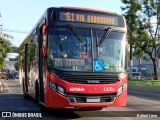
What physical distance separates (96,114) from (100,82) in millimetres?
2010

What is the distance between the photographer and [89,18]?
12.0 metres

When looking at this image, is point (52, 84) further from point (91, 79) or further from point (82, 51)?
point (82, 51)

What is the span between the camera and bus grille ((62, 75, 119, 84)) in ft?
36.3

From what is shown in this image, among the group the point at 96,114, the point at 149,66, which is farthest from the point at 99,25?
the point at 149,66

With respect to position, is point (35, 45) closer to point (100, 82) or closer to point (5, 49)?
point (100, 82)

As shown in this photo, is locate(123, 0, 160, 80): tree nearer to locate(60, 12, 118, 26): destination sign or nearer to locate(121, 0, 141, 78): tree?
locate(121, 0, 141, 78): tree

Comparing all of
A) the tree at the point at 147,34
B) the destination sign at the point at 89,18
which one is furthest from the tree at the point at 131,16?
the destination sign at the point at 89,18

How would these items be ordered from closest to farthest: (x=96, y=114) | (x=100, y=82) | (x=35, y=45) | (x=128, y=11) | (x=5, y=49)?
(x=100, y=82) < (x=96, y=114) < (x=35, y=45) < (x=5, y=49) < (x=128, y=11)

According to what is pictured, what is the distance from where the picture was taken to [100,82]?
37.1ft

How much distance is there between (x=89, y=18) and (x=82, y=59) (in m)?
1.50

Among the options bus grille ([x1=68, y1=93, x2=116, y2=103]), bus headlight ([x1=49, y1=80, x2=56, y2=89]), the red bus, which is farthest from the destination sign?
bus grille ([x1=68, y1=93, x2=116, y2=103])

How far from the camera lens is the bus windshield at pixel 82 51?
11297 mm

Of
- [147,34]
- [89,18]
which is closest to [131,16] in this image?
[147,34]

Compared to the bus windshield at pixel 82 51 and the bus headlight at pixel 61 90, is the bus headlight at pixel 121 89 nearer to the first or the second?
the bus windshield at pixel 82 51
